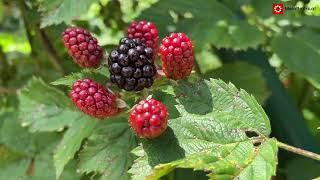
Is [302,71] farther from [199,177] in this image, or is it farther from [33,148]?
[33,148]

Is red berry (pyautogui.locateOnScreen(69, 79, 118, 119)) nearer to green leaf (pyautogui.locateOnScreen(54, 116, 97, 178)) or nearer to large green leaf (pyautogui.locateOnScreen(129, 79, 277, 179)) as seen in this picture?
large green leaf (pyautogui.locateOnScreen(129, 79, 277, 179))

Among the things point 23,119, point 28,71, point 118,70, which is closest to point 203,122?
point 118,70

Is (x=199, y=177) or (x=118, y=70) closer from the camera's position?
(x=118, y=70)

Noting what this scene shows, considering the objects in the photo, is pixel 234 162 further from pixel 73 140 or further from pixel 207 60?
pixel 207 60

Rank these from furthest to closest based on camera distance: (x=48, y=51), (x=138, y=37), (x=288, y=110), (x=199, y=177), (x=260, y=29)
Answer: (x=48, y=51) < (x=260, y=29) < (x=288, y=110) < (x=199, y=177) < (x=138, y=37)

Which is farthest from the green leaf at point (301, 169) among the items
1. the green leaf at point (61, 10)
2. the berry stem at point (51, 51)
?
the berry stem at point (51, 51)

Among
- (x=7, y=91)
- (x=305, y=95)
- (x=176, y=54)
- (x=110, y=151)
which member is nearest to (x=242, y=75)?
(x=305, y=95)

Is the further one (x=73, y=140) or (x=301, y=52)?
(x=301, y=52)

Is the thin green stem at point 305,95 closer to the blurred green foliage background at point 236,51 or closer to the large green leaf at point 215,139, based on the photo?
the blurred green foliage background at point 236,51
